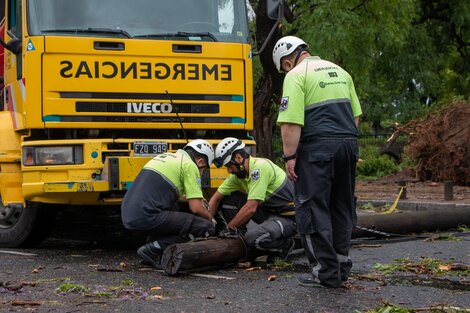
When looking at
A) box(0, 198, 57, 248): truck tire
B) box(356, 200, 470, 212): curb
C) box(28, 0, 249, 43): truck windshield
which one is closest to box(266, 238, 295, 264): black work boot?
box(28, 0, 249, 43): truck windshield

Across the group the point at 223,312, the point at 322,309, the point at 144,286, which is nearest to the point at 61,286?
the point at 144,286

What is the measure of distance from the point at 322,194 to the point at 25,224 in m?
4.22

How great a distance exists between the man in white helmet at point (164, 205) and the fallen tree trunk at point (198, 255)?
0.44m

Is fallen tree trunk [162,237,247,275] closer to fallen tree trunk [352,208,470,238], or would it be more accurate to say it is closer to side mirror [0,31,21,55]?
fallen tree trunk [352,208,470,238]

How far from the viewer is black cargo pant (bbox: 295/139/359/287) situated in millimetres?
7469

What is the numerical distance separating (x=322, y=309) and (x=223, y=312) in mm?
686

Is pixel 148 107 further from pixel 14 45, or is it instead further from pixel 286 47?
pixel 286 47

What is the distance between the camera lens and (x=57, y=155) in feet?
31.3

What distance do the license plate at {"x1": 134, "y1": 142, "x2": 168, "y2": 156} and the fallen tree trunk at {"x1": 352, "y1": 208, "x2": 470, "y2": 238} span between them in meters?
2.29

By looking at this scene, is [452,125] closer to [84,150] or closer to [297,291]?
[84,150]

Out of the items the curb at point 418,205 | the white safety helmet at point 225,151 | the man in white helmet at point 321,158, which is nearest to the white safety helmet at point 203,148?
the white safety helmet at point 225,151

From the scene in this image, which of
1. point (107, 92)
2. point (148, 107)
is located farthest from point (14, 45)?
point (148, 107)

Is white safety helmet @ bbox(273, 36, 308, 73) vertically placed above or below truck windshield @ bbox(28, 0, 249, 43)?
below

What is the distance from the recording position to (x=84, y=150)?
9.52m
